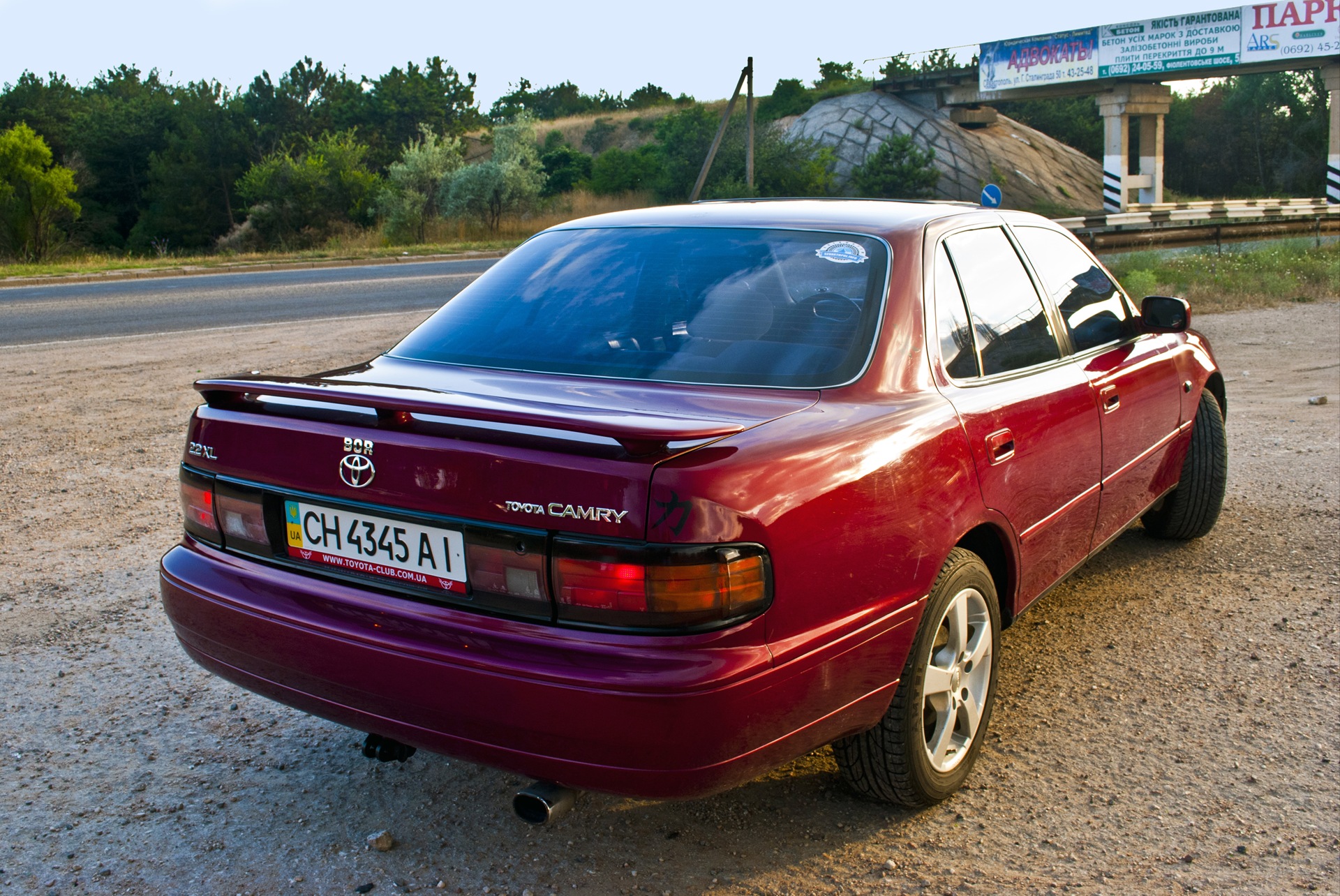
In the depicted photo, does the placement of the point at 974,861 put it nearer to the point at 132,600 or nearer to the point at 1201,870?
the point at 1201,870

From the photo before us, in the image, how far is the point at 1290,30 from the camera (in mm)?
37781

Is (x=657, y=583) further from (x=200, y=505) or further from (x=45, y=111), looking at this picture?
(x=45, y=111)

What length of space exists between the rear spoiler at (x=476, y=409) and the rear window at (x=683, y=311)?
1.40 ft

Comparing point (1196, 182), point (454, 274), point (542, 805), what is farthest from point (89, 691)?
point (1196, 182)

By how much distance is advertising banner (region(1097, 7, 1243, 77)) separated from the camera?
3838 cm

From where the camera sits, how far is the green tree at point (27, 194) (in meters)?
35.1

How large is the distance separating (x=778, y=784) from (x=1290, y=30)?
43.1 metres

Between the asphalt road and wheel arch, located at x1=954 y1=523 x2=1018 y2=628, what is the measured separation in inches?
502

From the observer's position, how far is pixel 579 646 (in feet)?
7.15

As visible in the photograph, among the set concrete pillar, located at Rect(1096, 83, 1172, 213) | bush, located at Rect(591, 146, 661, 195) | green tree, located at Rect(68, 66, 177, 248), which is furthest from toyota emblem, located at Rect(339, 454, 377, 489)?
green tree, located at Rect(68, 66, 177, 248)

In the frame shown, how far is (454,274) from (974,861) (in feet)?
69.2

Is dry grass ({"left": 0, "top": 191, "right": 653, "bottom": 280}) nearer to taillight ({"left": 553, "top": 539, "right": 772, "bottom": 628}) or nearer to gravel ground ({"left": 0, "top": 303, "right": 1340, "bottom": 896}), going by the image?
gravel ground ({"left": 0, "top": 303, "right": 1340, "bottom": 896})

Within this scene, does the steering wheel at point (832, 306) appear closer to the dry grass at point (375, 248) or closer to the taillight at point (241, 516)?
the taillight at point (241, 516)

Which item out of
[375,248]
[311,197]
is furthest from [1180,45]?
[311,197]
